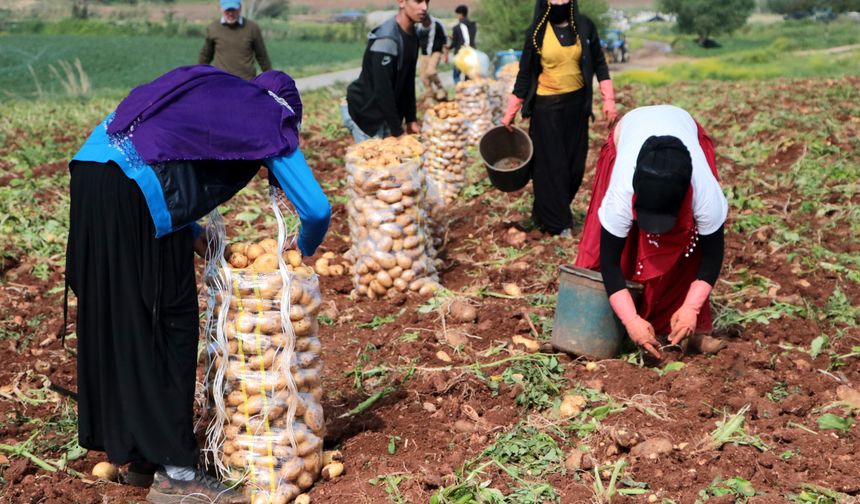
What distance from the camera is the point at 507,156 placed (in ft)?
20.7

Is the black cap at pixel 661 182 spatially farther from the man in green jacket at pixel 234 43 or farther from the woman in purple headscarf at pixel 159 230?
the man in green jacket at pixel 234 43

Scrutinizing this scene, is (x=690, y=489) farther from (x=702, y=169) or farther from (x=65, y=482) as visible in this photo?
(x=65, y=482)

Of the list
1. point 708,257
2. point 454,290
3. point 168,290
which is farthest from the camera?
point 454,290

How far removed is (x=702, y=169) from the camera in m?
3.39

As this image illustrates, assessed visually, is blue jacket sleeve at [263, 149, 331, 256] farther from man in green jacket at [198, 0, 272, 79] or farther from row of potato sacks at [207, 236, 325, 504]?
man in green jacket at [198, 0, 272, 79]

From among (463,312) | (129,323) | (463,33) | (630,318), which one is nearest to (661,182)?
(630,318)

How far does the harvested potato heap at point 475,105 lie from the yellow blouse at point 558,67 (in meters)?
2.12

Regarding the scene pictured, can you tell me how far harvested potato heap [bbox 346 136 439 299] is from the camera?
4.84m

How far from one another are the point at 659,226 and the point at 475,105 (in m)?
5.03

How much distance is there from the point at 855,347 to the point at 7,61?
73.3 ft

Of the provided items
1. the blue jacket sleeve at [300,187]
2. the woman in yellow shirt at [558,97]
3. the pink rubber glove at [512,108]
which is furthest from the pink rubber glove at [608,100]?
the blue jacket sleeve at [300,187]

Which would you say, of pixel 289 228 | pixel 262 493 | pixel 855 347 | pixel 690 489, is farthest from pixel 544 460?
pixel 289 228

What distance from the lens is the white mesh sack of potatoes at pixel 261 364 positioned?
9.56ft

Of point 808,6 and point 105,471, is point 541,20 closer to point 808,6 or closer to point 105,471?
point 105,471
